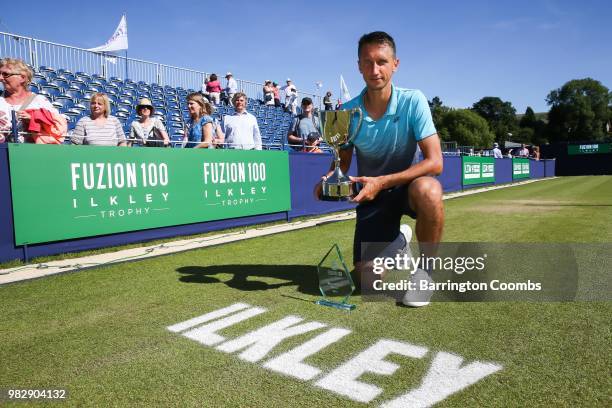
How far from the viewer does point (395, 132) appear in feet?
A: 9.77

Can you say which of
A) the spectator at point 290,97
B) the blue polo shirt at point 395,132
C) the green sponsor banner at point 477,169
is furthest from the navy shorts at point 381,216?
the spectator at point 290,97

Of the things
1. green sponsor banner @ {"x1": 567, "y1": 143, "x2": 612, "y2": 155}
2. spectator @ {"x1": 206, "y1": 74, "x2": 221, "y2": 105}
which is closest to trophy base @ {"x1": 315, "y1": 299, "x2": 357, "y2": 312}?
spectator @ {"x1": 206, "y1": 74, "x2": 221, "y2": 105}

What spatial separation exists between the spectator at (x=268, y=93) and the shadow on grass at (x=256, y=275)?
15799 mm

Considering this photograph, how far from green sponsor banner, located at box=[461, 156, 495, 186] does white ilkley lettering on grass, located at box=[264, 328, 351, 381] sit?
1769 cm

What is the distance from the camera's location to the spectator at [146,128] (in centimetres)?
608

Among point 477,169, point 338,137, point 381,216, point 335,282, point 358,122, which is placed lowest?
point 335,282

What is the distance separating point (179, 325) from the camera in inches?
101

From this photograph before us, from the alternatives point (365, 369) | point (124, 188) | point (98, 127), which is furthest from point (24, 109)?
point (365, 369)

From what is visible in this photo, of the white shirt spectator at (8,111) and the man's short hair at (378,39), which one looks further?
the white shirt spectator at (8,111)

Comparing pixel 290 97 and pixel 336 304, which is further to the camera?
pixel 290 97

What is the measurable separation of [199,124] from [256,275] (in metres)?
3.57

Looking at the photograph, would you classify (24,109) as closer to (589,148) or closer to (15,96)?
(15,96)

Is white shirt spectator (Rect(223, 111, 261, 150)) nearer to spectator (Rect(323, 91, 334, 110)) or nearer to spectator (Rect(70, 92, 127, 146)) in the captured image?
spectator (Rect(70, 92, 127, 146))

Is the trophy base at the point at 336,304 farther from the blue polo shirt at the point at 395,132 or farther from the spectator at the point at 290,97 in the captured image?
the spectator at the point at 290,97
